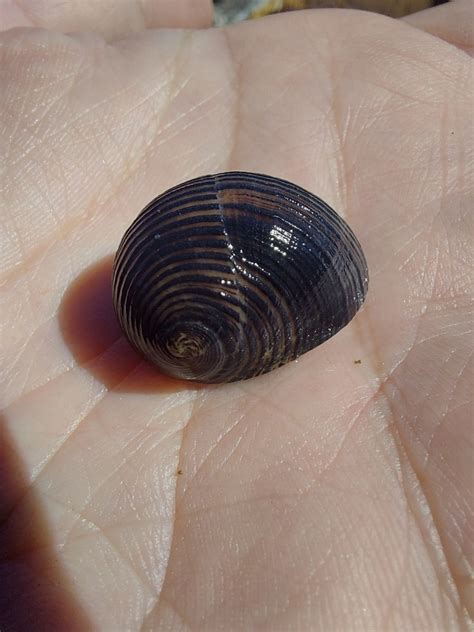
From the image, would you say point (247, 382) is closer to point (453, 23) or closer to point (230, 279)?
point (230, 279)

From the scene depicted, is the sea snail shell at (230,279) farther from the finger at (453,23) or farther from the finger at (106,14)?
the finger at (106,14)

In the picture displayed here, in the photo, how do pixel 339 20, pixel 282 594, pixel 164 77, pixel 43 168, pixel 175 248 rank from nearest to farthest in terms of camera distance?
1. pixel 282 594
2. pixel 175 248
3. pixel 43 168
4. pixel 164 77
5. pixel 339 20

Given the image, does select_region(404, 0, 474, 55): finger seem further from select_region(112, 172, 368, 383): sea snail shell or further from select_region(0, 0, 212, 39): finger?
select_region(112, 172, 368, 383): sea snail shell

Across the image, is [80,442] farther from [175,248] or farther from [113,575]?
[175,248]

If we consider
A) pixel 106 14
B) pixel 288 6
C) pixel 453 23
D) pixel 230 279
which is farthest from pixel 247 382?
pixel 288 6

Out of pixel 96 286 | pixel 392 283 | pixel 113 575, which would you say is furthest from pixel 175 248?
pixel 113 575

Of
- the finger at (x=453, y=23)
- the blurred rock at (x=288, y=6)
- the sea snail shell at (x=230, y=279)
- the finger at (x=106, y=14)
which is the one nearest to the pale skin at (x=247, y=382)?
the sea snail shell at (x=230, y=279)
